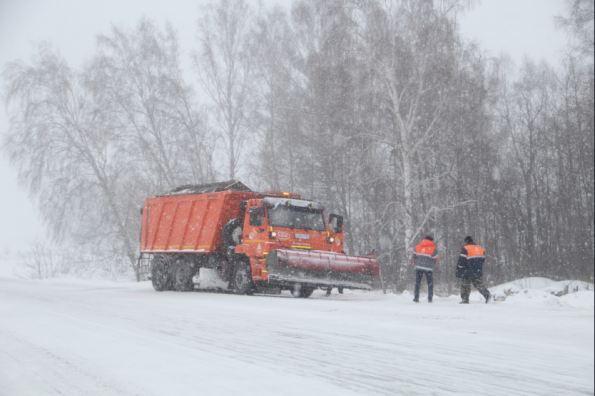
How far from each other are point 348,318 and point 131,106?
2184 centimetres

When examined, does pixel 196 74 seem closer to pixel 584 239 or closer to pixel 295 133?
pixel 295 133

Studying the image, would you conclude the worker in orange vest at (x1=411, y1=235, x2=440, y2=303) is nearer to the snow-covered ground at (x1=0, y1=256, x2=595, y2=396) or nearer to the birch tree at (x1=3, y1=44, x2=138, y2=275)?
the snow-covered ground at (x1=0, y1=256, x2=595, y2=396)

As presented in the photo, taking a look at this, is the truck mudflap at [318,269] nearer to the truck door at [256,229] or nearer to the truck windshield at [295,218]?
the truck door at [256,229]

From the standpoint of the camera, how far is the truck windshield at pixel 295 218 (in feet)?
48.9

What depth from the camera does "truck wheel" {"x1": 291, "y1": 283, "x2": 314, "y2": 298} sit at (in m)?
14.2

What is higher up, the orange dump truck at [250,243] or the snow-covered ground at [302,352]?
the orange dump truck at [250,243]

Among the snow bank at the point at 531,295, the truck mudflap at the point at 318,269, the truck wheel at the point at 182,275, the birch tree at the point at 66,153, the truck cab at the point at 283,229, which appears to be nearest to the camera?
the snow bank at the point at 531,295

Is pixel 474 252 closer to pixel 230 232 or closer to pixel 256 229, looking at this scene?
pixel 256 229

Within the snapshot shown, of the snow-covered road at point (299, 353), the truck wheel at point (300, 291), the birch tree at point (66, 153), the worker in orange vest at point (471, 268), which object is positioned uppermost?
the birch tree at point (66, 153)

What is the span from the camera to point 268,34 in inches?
1097

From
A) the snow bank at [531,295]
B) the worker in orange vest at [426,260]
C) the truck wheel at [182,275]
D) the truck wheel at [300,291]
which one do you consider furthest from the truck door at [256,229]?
the snow bank at [531,295]

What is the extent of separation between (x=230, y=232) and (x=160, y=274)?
13.1 feet

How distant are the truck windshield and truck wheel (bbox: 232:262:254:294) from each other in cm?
150

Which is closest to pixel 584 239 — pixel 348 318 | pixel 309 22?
pixel 348 318
